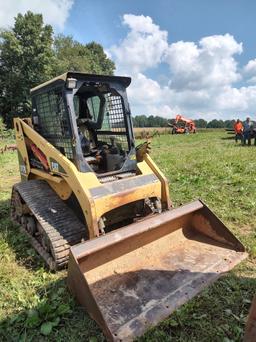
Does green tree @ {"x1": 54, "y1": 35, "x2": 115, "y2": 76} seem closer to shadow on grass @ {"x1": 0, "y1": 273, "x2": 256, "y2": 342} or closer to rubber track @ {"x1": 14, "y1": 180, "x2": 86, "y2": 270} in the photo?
rubber track @ {"x1": 14, "y1": 180, "x2": 86, "y2": 270}

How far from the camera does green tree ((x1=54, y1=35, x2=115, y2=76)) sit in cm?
4344

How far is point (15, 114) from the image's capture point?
119ft

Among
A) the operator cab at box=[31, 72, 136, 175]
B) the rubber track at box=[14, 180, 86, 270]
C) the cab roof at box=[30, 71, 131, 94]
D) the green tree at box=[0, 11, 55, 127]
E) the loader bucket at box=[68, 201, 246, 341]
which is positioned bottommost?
the loader bucket at box=[68, 201, 246, 341]

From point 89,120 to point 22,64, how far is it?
34.5m

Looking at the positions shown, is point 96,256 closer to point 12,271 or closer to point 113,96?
point 12,271

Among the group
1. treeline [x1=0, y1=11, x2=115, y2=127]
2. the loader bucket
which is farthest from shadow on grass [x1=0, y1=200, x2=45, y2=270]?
treeline [x1=0, y1=11, x2=115, y2=127]

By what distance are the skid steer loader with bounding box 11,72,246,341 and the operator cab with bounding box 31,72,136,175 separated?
0.05 feet

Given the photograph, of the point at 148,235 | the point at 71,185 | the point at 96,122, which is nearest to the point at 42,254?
the point at 71,185

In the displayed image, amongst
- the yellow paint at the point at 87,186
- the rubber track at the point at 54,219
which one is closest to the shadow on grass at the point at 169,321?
the rubber track at the point at 54,219

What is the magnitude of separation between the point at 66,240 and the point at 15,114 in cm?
3463

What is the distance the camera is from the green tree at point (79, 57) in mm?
43438

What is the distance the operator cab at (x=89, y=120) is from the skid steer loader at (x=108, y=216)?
15 millimetres

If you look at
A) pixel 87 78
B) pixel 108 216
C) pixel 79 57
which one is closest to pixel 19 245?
pixel 108 216

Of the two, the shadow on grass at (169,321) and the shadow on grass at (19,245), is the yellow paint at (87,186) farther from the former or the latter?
the shadow on grass at (169,321)
